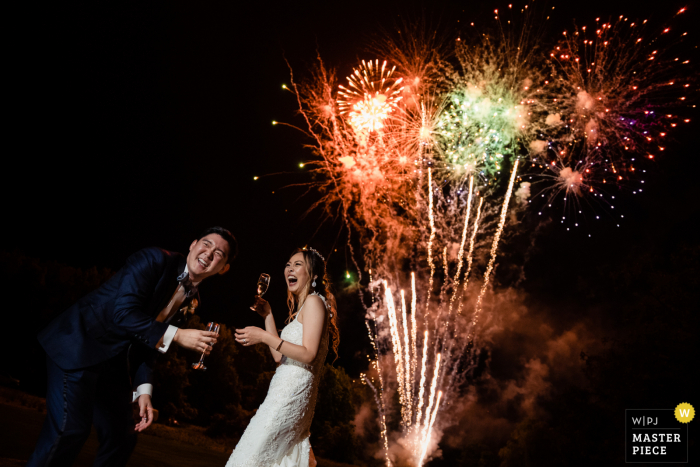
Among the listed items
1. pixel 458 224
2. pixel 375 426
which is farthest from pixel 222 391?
pixel 458 224

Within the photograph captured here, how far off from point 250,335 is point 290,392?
1.92 ft

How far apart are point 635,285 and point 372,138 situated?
13.9 m

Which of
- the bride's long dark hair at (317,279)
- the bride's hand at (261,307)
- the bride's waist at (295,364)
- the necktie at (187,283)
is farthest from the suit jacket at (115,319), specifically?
the bride's long dark hair at (317,279)

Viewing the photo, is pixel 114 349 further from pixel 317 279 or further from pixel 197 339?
pixel 317 279

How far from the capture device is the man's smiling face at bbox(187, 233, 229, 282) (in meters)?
3.35

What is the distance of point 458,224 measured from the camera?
1598 cm

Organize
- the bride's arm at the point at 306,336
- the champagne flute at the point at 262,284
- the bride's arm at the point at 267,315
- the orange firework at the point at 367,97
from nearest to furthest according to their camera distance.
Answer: the bride's arm at the point at 306,336 < the bride's arm at the point at 267,315 < the champagne flute at the point at 262,284 < the orange firework at the point at 367,97

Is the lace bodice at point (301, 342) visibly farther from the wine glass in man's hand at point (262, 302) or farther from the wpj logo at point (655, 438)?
the wpj logo at point (655, 438)

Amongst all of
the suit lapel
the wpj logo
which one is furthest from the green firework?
the suit lapel

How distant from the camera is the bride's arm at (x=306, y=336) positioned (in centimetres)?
309

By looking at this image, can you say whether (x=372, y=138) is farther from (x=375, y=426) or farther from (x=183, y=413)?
(x=375, y=426)

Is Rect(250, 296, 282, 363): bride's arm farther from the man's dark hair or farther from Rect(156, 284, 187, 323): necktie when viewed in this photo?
Rect(156, 284, 187, 323): necktie

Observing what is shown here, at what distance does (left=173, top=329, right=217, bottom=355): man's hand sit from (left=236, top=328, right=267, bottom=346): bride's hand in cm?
17

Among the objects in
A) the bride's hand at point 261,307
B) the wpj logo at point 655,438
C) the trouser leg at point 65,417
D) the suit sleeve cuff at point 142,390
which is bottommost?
the trouser leg at point 65,417
